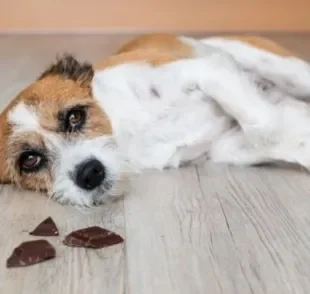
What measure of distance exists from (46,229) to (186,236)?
0.35m

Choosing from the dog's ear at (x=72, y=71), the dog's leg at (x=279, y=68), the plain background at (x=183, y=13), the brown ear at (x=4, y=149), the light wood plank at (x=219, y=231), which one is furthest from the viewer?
the plain background at (x=183, y=13)

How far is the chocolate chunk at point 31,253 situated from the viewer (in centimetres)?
151

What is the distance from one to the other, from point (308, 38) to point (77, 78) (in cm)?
297

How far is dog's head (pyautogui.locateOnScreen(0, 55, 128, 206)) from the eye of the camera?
186cm

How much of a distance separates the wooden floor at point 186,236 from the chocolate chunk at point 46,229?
29mm

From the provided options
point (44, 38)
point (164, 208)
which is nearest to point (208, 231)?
point (164, 208)

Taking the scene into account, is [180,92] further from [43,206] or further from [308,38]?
[308,38]

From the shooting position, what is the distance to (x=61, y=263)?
150cm

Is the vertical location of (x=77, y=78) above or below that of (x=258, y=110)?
above

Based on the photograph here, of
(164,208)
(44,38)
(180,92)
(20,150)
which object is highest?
(44,38)

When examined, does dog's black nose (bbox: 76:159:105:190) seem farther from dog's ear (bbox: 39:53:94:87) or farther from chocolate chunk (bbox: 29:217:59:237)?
dog's ear (bbox: 39:53:94:87)

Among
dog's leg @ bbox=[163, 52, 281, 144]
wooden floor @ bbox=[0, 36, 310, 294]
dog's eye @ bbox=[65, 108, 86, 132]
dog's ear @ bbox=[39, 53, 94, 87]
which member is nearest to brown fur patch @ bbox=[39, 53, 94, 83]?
dog's ear @ bbox=[39, 53, 94, 87]

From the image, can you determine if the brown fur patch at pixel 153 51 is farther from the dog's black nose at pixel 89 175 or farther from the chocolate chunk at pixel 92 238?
the chocolate chunk at pixel 92 238

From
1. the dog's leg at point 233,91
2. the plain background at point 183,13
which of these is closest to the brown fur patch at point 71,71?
the dog's leg at point 233,91
